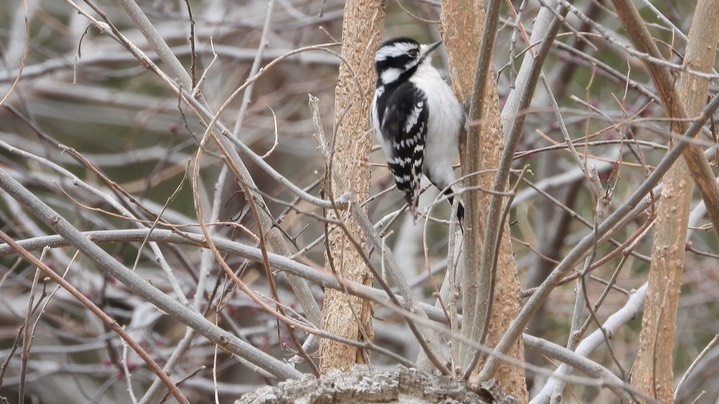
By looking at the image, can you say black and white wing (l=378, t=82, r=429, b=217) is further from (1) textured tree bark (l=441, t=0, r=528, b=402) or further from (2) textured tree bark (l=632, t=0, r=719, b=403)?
(2) textured tree bark (l=632, t=0, r=719, b=403)

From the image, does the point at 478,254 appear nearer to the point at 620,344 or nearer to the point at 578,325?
the point at 578,325

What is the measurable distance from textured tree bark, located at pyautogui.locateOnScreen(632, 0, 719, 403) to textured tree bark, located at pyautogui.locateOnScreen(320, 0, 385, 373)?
887 mm

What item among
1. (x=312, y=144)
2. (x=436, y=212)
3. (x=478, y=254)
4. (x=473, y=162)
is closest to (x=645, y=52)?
(x=473, y=162)

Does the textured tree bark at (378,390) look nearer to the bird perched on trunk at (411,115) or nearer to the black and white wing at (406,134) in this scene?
the bird perched on trunk at (411,115)

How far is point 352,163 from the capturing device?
124 inches

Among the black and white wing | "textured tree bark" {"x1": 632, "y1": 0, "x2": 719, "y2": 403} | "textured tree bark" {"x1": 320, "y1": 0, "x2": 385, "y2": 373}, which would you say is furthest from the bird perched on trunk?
"textured tree bark" {"x1": 632, "y1": 0, "x2": 719, "y2": 403}

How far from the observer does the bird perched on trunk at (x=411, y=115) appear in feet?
13.7

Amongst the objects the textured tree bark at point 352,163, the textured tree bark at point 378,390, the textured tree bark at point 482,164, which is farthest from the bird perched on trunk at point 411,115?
the textured tree bark at point 378,390

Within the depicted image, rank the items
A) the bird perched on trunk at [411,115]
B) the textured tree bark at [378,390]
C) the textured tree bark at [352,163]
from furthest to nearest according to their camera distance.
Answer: the bird perched on trunk at [411,115]
the textured tree bark at [352,163]
the textured tree bark at [378,390]

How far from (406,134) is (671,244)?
5.21ft

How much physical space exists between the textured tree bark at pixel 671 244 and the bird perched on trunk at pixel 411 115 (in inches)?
46.2

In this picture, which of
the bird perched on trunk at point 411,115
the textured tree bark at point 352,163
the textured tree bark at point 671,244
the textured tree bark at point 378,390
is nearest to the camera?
the textured tree bark at point 378,390

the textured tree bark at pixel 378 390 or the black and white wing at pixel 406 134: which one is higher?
the black and white wing at pixel 406 134

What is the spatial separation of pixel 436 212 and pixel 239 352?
6.48 metres
